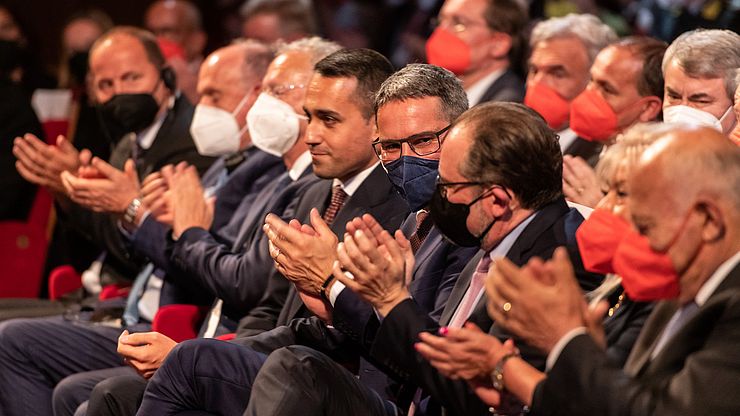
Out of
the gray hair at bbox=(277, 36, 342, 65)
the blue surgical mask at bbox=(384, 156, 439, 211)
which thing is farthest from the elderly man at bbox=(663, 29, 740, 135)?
the gray hair at bbox=(277, 36, 342, 65)

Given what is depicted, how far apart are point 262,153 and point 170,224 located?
1.56ft

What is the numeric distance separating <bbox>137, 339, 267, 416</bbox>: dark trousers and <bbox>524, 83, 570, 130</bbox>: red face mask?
6.68 ft

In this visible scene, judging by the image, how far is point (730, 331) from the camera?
7.30ft

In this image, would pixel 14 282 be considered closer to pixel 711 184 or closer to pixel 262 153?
pixel 262 153

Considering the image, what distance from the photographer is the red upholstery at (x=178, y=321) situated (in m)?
4.12

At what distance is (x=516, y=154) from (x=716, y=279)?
716mm

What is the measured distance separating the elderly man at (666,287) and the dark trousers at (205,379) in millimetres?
982

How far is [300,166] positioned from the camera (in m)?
4.44

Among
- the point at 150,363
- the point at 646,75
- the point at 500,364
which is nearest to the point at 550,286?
the point at 500,364

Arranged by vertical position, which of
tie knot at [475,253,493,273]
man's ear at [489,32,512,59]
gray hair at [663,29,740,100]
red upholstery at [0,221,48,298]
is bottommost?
red upholstery at [0,221,48,298]

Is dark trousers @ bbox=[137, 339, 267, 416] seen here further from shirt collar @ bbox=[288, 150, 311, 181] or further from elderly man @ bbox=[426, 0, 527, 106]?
elderly man @ bbox=[426, 0, 527, 106]

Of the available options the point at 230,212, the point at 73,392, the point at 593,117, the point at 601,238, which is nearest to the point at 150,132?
the point at 230,212

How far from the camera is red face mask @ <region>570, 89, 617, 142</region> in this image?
4.21 metres

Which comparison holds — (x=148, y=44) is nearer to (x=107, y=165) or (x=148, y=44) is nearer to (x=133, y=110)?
(x=133, y=110)
